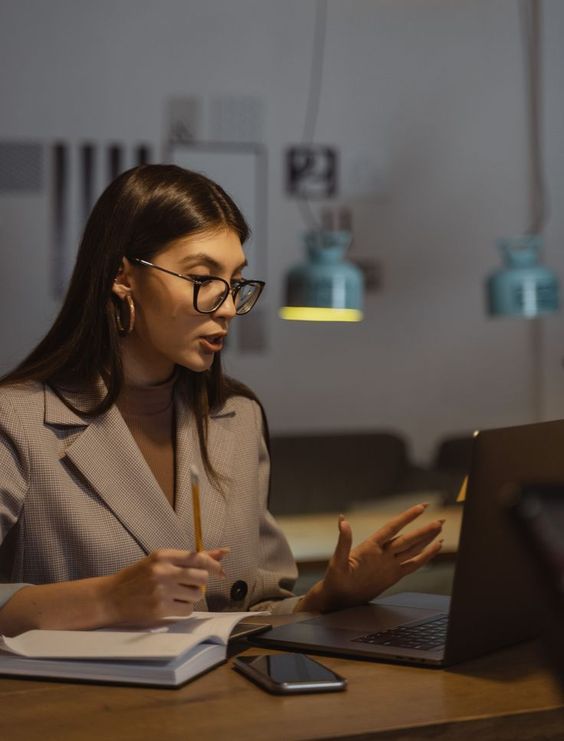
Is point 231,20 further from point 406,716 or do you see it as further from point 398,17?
point 406,716

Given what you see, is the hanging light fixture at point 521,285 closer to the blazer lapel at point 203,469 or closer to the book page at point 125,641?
the blazer lapel at point 203,469

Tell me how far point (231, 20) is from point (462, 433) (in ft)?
8.03

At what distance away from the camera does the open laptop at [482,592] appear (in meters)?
1.36

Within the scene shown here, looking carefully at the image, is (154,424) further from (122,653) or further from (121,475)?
(122,653)

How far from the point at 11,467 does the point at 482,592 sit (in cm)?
85

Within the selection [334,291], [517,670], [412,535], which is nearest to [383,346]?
[334,291]

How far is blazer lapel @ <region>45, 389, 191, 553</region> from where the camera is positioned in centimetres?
187

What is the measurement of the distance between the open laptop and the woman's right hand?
0.57 ft

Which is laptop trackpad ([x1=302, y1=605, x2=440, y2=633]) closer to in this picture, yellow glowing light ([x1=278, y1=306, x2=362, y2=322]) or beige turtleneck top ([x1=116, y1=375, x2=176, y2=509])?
beige turtleneck top ([x1=116, y1=375, x2=176, y2=509])

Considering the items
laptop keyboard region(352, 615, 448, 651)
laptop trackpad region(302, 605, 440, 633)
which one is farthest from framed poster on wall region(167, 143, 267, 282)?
laptop keyboard region(352, 615, 448, 651)

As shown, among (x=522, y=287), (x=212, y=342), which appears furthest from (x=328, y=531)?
(x=212, y=342)

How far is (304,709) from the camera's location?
1.26 meters

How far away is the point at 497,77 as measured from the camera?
5746mm

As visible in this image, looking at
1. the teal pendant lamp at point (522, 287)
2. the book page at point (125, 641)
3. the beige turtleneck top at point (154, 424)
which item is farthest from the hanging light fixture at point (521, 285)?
the book page at point (125, 641)
